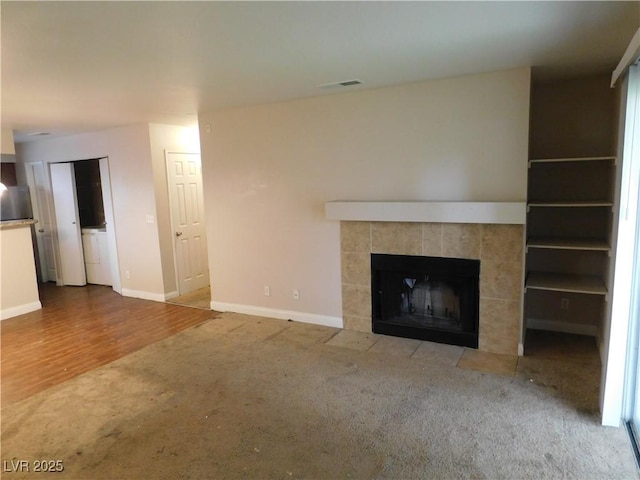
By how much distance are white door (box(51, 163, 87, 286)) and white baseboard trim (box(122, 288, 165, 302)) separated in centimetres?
118

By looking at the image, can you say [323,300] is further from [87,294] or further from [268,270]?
[87,294]

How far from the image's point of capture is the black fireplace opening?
150 inches

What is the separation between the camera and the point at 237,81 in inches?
137

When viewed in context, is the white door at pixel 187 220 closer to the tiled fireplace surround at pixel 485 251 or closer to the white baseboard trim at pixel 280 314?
the white baseboard trim at pixel 280 314

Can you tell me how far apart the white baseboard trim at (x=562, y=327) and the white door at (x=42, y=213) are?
280 inches

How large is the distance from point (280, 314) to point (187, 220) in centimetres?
227

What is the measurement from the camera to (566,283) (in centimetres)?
364

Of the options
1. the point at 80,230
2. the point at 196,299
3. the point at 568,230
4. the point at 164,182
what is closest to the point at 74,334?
the point at 196,299

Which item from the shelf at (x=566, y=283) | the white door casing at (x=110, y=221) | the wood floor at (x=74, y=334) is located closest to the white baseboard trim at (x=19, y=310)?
the wood floor at (x=74, y=334)

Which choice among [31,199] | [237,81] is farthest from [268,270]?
[31,199]

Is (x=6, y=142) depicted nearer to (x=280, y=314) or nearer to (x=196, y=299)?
(x=196, y=299)

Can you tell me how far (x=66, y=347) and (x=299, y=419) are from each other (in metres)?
2.81

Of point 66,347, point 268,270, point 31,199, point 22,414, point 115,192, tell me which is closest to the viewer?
point 22,414

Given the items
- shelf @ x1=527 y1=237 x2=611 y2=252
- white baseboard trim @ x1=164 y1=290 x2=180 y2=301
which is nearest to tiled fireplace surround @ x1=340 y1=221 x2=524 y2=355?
shelf @ x1=527 y1=237 x2=611 y2=252
